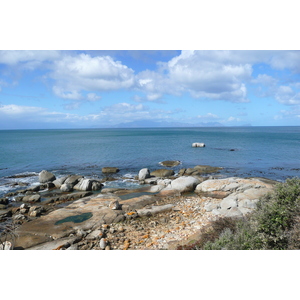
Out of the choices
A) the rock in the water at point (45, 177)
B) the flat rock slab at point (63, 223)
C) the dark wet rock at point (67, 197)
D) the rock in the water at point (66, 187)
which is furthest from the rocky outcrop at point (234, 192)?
the rock in the water at point (45, 177)

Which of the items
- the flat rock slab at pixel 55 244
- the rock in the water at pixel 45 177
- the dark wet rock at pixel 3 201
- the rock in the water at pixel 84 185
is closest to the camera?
the flat rock slab at pixel 55 244

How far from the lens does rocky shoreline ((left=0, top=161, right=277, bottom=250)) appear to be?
35.0ft

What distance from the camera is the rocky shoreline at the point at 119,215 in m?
10.7

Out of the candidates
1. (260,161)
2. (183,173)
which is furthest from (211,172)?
(260,161)

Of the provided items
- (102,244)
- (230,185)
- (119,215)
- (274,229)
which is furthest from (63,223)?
(230,185)

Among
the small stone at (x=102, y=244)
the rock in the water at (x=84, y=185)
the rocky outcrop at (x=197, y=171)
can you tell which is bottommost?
the rocky outcrop at (x=197, y=171)

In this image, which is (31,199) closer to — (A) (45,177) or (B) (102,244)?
(A) (45,177)

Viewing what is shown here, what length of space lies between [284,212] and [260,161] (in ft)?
117

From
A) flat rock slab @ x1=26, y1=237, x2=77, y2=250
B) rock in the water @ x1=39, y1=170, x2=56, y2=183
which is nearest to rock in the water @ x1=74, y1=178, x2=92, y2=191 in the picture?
rock in the water @ x1=39, y1=170, x2=56, y2=183

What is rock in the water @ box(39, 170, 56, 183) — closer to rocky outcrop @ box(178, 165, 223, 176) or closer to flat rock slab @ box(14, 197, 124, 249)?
flat rock slab @ box(14, 197, 124, 249)

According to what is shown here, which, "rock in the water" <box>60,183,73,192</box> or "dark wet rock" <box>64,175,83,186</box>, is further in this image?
"dark wet rock" <box>64,175,83,186</box>

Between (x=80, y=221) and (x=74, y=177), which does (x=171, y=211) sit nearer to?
(x=80, y=221)

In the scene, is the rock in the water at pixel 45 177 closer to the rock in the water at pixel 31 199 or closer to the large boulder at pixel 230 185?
the rock in the water at pixel 31 199

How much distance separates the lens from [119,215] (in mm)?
14055
